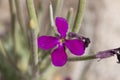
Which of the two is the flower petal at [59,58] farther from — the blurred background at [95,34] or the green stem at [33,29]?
the blurred background at [95,34]

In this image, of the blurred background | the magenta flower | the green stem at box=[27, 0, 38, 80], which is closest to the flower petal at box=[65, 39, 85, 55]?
the magenta flower

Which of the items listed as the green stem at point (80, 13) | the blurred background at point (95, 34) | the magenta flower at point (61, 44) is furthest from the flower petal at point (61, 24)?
the blurred background at point (95, 34)

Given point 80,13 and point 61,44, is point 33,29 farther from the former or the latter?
point 80,13

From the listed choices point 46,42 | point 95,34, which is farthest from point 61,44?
point 95,34

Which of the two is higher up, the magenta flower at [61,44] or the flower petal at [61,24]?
the flower petal at [61,24]

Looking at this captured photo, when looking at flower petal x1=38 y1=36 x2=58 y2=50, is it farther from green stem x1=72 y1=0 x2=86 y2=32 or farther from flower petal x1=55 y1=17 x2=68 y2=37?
green stem x1=72 y1=0 x2=86 y2=32
